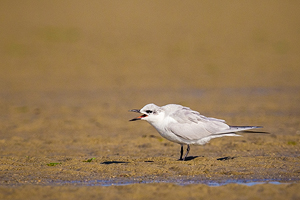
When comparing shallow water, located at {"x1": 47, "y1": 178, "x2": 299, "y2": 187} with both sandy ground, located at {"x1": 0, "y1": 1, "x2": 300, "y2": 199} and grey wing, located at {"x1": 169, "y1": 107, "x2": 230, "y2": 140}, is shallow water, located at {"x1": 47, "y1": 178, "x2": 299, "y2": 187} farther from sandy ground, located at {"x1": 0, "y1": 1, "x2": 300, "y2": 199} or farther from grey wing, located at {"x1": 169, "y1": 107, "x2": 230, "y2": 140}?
grey wing, located at {"x1": 169, "y1": 107, "x2": 230, "y2": 140}

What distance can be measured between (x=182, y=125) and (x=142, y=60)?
1459 centimetres

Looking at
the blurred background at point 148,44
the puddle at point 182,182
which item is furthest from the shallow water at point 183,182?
the blurred background at point 148,44

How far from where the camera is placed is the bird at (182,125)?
7.62 m

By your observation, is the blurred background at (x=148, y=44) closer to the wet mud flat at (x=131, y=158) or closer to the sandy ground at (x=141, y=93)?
the sandy ground at (x=141, y=93)

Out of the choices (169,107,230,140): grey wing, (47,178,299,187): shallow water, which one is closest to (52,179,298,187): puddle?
(47,178,299,187): shallow water

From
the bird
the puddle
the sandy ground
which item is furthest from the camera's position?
the bird

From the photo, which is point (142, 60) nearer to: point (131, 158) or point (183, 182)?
point (131, 158)

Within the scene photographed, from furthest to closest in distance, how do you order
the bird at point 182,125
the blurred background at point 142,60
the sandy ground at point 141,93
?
the blurred background at point 142,60 < the bird at point 182,125 < the sandy ground at point 141,93

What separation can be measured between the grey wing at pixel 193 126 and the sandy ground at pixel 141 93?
1.55 feet

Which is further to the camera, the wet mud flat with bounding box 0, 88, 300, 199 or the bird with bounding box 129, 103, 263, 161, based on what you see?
the bird with bounding box 129, 103, 263, 161

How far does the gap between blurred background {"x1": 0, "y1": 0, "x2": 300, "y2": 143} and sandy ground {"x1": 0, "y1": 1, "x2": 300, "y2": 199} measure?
0.21ft

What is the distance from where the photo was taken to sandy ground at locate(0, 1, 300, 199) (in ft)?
21.8

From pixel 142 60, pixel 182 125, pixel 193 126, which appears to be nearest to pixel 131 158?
pixel 182 125

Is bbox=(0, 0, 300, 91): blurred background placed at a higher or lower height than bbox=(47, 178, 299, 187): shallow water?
higher
